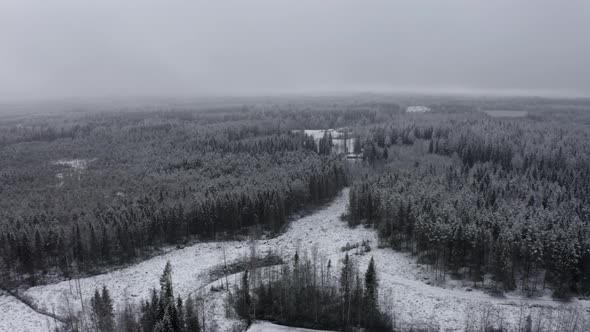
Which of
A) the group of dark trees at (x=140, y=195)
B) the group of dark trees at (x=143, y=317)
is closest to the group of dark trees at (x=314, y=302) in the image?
the group of dark trees at (x=143, y=317)

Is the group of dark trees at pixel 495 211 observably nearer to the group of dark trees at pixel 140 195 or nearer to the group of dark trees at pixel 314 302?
the group of dark trees at pixel 314 302

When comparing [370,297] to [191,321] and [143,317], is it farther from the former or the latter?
[143,317]

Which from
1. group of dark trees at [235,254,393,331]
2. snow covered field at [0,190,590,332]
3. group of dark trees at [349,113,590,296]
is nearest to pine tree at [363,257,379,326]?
group of dark trees at [235,254,393,331]

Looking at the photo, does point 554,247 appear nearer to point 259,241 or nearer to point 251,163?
point 259,241

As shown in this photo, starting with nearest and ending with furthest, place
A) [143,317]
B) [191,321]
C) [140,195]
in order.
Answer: [191,321], [143,317], [140,195]

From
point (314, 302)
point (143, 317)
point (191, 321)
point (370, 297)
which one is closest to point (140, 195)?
point (143, 317)

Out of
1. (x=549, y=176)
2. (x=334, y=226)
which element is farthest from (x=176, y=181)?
(x=549, y=176)
